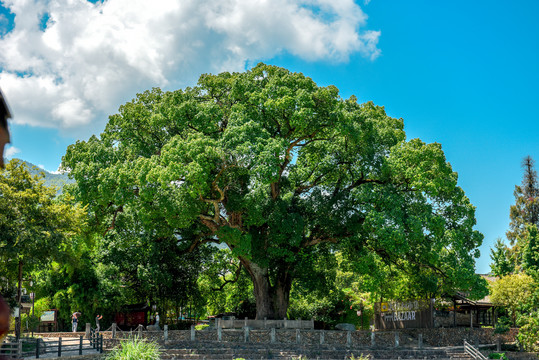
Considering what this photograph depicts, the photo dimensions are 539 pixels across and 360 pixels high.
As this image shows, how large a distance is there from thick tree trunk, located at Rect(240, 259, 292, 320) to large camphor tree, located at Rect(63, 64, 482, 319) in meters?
0.09

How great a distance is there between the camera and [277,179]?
28516 millimetres

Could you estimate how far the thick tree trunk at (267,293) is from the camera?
1385 inches

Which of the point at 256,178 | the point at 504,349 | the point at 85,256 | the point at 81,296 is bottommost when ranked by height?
the point at 504,349

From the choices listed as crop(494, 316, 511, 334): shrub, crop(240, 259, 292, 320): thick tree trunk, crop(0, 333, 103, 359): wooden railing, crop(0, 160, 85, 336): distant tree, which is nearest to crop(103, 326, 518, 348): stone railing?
crop(494, 316, 511, 334): shrub

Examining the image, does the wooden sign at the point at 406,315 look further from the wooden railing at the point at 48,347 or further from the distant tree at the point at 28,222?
the distant tree at the point at 28,222

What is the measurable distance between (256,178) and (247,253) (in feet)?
16.4

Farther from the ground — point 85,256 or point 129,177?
point 129,177

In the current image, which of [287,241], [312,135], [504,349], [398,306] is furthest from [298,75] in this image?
[504,349]

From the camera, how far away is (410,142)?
33.0 metres

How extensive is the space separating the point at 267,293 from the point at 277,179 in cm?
1036

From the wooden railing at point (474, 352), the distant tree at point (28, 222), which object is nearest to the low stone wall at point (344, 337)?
the wooden railing at point (474, 352)

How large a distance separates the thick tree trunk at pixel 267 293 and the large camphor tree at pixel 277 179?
3.7 inches

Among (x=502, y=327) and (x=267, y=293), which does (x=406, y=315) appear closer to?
(x=502, y=327)

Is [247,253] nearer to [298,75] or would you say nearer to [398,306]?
[298,75]
